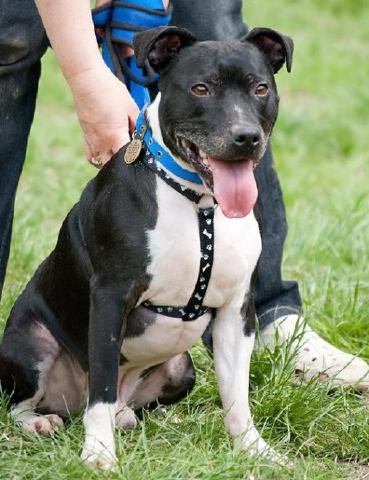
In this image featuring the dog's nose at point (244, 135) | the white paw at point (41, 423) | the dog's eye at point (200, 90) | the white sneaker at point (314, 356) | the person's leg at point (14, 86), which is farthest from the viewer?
the white sneaker at point (314, 356)

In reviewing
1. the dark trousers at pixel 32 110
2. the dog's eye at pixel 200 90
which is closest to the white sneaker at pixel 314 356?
the dark trousers at pixel 32 110

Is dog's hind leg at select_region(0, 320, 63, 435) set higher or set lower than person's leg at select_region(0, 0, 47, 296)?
lower

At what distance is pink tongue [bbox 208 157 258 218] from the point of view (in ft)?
10.2

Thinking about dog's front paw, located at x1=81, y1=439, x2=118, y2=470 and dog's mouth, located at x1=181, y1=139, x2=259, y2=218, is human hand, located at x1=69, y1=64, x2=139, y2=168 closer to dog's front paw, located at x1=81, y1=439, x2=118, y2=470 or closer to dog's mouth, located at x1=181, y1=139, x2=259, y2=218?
dog's mouth, located at x1=181, y1=139, x2=259, y2=218

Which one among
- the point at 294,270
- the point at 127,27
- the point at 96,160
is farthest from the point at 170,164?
the point at 294,270

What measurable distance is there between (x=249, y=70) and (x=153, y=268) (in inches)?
24.8

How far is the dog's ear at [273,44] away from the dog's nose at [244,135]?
0.39 m

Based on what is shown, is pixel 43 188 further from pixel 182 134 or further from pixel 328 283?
pixel 182 134

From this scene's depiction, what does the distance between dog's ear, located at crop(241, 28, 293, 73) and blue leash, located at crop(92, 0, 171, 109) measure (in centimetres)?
51

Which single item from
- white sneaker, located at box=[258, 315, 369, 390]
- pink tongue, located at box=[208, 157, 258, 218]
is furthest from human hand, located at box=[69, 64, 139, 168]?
white sneaker, located at box=[258, 315, 369, 390]

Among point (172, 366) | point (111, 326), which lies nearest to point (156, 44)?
point (111, 326)

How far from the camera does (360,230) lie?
5621 millimetres

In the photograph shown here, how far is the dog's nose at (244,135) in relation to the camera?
3.05 metres

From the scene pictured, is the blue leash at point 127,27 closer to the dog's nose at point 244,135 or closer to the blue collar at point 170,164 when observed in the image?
the blue collar at point 170,164
